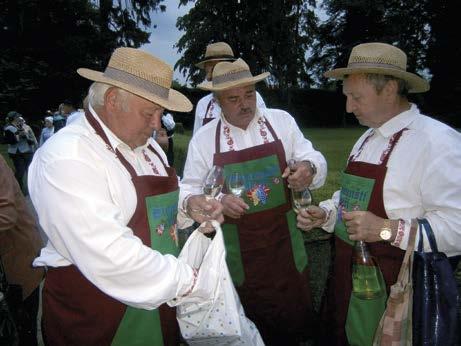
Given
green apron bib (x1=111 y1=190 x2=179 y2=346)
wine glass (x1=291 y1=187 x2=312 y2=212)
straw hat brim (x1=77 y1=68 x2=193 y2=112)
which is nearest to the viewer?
straw hat brim (x1=77 y1=68 x2=193 y2=112)

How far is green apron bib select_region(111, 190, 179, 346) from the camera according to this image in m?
2.13

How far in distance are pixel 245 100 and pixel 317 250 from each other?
3244 millimetres

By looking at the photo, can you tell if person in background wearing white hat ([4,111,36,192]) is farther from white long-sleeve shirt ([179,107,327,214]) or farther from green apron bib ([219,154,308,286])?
green apron bib ([219,154,308,286])

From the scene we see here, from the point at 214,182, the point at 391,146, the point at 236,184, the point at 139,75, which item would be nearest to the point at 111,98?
the point at 139,75

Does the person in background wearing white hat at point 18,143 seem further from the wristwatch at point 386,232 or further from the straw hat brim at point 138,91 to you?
the wristwatch at point 386,232

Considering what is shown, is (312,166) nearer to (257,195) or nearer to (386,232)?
(257,195)

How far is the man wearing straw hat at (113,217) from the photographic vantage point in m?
1.78

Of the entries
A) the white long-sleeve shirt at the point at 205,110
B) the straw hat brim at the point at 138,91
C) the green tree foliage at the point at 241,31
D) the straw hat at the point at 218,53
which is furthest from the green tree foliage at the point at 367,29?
the straw hat brim at the point at 138,91

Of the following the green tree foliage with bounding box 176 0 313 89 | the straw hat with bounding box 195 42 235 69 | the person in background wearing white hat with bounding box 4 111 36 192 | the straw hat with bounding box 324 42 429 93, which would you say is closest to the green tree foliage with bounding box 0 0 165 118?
the green tree foliage with bounding box 176 0 313 89

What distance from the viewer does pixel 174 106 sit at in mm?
2215

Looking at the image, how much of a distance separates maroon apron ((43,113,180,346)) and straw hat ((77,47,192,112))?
227 mm

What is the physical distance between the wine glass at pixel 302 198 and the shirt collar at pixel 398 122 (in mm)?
748

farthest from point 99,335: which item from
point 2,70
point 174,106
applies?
point 2,70

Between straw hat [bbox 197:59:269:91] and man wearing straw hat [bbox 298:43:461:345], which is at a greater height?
straw hat [bbox 197:59:269:91]
